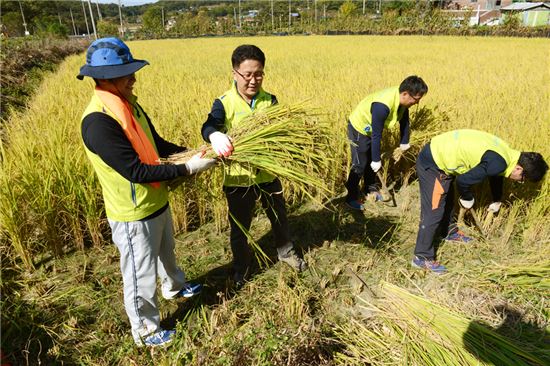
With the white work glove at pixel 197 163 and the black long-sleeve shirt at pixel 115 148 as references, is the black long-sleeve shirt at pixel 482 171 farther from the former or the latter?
the black long-sleeve shirt at pixel 115 148

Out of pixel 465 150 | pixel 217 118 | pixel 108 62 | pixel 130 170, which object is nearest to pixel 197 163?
pixel 130 170

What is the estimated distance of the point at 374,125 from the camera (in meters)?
2.76

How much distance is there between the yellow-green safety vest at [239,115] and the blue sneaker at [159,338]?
0.84m

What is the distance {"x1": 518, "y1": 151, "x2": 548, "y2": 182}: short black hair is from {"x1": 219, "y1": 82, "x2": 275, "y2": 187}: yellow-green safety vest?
1.47 m

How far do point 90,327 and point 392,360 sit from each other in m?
1.60

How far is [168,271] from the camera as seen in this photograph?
6.33ft

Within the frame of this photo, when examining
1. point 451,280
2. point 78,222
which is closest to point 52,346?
point 78,222

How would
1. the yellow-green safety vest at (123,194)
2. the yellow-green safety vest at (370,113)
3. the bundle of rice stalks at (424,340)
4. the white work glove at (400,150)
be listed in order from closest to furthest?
1. the yellow-green safety vest at (123,194)
2. the bundle of rice stalks at (424,340)
3. the yellow-green safety vest at (370,113)
4. the white work glove at (400,150)

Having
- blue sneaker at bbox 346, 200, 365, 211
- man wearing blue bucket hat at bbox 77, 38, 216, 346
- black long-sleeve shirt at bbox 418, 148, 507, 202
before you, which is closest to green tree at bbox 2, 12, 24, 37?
blue sneaker at bbox 346, 200, 365, 211

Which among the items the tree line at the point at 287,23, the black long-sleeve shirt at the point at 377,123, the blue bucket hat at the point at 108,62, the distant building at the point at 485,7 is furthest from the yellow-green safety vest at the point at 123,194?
Answer: the distant building at the point at 485,7

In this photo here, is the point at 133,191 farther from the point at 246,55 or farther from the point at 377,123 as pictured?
the point at 377,123

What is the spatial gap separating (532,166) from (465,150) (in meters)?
0.35

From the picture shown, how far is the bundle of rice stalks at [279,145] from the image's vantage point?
5.74 feet

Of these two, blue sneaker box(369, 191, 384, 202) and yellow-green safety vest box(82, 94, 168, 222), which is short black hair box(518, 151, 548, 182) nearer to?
blue sneaker box(369, 191, 384, 202)
